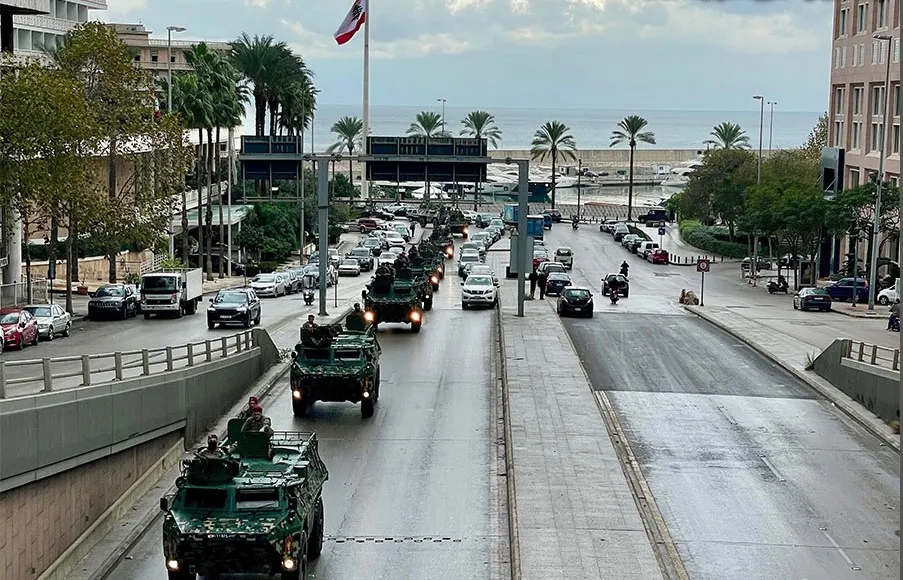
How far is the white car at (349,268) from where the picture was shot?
87062 mm

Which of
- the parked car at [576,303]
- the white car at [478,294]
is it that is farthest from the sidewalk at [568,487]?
the white car at [478,294]

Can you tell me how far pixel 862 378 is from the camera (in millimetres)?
35781

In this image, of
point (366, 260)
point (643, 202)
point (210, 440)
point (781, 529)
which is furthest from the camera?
point (643, 202)

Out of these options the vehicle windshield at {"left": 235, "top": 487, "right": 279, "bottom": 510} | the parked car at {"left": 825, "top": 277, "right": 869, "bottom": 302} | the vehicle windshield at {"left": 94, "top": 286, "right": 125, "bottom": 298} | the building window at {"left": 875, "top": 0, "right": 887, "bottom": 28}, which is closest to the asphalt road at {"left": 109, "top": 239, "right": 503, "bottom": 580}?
the vehicle windshield at {"left": 235, "top": 487, "right": 279, "bottom": 510}

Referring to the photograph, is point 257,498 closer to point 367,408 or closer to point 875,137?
point 367,408

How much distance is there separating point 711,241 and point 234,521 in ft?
328

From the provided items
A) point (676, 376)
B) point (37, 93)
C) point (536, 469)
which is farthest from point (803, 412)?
point (37, 93)

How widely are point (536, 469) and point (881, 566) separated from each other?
278 inches

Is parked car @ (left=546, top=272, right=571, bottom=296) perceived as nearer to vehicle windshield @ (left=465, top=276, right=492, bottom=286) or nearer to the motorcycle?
vehicle windshield @ (left=465, top=276, right=492, bottom=286)

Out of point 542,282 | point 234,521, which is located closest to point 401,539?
point 234,521

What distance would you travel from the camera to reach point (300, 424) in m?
32.2

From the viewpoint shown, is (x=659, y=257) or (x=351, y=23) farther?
(x=659, y=257)

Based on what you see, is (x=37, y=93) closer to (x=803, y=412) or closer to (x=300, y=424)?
(x=300, y=424)

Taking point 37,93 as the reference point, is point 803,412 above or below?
below
